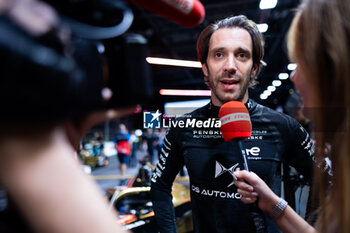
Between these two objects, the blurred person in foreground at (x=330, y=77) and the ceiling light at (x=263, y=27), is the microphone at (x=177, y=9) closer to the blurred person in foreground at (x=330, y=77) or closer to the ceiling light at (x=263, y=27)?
the blurred person in foreground at (x=330, y=77)

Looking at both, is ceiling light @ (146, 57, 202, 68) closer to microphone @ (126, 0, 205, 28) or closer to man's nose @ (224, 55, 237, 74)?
man's nose @ (224, 55, 237, 74)

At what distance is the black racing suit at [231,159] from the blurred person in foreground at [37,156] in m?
0.69

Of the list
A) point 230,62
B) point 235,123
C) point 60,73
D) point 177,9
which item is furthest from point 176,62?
point 60,73

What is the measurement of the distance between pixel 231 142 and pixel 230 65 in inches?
12.2

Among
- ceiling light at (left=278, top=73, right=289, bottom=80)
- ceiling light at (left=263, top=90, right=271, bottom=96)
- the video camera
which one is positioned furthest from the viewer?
ceiling light at (left=263, top=90, right=271, bottom=96)

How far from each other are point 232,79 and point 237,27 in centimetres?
20

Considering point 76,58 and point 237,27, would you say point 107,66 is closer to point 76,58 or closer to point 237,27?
point 76,58

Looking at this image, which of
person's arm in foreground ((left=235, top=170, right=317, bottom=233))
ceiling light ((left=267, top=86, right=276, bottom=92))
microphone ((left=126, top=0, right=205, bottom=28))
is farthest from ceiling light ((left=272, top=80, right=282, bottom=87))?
microphone ((left=126, top=0, right=205, bottom=28))

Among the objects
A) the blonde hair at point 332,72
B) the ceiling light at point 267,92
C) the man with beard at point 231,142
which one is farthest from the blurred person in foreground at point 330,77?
the ceiling light at point 267,92

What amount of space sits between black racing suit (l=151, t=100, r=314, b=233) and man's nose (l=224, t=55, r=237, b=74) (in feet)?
0.59

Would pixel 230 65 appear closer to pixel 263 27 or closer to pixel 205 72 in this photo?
pixel 205 72

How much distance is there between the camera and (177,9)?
43 centimetres

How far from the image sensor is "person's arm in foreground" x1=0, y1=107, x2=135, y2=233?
25 centimetres

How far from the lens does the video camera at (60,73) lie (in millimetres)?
226
